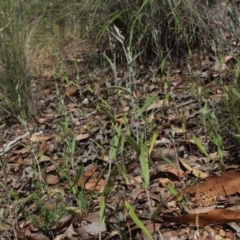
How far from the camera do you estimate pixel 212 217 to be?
76.5 inches

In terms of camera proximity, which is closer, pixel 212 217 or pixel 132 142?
pixel 132 142

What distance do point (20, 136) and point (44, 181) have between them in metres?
0.73

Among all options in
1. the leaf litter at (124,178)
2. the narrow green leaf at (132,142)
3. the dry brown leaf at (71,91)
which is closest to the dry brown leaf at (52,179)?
the leaf litter at (124,178)

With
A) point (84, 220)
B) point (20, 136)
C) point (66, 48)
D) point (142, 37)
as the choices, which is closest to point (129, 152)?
point (84, 220)

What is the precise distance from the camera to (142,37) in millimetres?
3826

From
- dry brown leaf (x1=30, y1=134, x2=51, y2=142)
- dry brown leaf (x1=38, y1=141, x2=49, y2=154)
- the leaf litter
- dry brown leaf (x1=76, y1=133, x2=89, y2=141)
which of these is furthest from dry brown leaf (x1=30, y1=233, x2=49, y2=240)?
dry brown leaf (x1=30, y1=134, x2=51, y2=142)

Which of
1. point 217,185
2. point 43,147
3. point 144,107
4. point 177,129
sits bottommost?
point 43,147

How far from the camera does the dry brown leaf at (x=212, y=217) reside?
75.8 inches

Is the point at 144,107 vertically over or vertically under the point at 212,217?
over

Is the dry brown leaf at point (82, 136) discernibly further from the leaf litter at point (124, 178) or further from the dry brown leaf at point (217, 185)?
the dry brown leaf at point (217, 185)

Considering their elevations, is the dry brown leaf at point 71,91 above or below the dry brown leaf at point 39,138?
below

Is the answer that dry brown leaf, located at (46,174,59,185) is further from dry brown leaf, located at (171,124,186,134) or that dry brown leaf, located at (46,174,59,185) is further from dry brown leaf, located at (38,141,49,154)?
dry brown leaf, located at (171,124,186,134)

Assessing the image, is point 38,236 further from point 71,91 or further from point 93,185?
point 71,91

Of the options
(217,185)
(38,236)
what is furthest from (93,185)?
(217,185)
